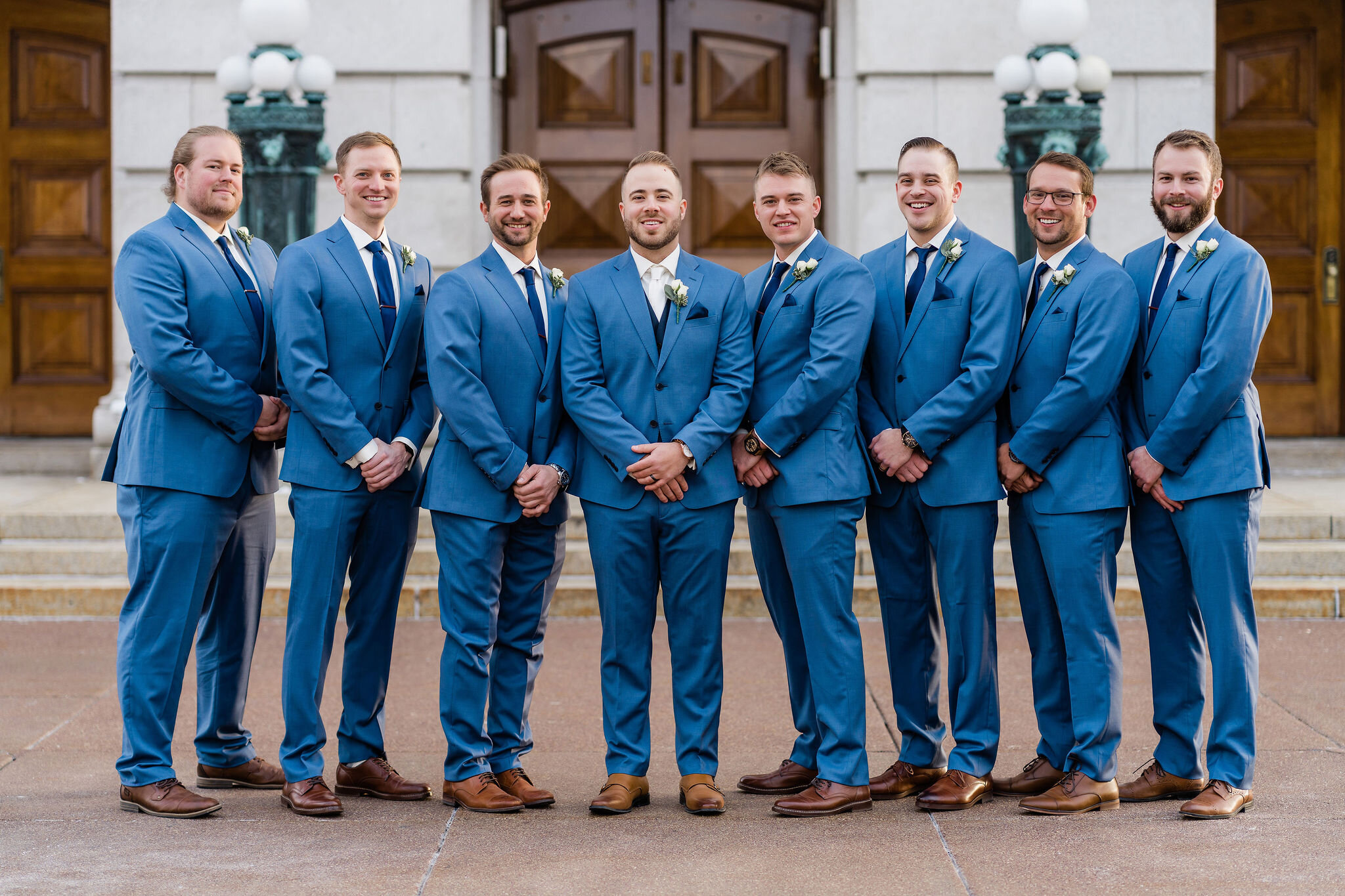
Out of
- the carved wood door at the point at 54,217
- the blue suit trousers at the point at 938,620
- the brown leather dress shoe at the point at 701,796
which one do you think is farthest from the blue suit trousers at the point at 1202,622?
the carved wood door at the point at 54,217

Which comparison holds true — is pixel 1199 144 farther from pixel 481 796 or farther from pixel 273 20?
pixel 273 20

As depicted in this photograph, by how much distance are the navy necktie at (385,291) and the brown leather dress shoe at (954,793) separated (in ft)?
7.78

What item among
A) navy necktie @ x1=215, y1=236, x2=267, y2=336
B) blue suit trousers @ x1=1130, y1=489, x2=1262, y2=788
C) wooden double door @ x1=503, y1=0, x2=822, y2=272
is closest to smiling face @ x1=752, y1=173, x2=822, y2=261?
blue suit trousers @ x1=1130, y1=489, x2=1262, y2=788

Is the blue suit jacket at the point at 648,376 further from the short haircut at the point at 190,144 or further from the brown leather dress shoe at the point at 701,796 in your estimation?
the short haircut at the point at 190,144

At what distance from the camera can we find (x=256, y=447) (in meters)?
5.04

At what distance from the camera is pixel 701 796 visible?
15.6ft

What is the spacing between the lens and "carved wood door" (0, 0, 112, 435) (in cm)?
1150

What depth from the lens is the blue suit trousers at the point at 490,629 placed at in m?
4.88

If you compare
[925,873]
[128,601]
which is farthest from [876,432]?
[128,601]

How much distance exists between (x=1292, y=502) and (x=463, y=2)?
664 cm

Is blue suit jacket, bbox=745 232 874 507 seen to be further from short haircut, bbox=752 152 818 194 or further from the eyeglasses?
the eyeglasses

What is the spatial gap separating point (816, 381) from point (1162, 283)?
1.28 meters

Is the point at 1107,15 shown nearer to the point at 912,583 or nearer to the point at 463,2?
the point at 463,2

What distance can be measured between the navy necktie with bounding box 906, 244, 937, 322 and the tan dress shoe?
2.13 metres
